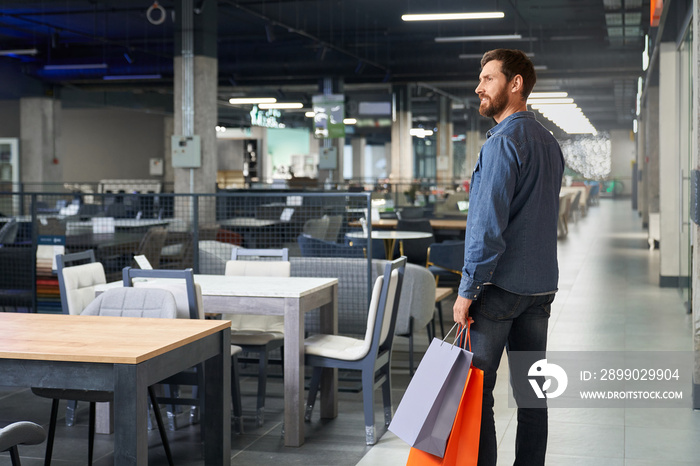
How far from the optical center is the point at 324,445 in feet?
13.0

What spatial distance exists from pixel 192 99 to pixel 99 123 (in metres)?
15.6

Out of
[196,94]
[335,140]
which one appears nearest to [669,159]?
[196,94]

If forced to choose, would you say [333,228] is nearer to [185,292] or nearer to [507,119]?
[185,292]

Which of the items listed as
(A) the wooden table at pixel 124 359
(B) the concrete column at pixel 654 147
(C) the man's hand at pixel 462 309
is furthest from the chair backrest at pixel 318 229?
(B) the concrete column at pixel 654 147

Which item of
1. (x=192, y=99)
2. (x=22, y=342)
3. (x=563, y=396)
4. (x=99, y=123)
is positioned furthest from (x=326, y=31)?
(x=22, y=342)

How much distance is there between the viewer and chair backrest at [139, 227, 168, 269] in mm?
7074

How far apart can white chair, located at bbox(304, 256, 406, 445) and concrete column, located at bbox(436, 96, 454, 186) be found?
2061cm

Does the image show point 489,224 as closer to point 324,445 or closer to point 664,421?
point 324,445

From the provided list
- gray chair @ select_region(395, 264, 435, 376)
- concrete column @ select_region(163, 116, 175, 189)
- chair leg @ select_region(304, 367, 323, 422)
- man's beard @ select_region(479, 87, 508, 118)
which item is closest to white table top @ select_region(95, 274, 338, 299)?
chair leg @ select_region(304, 367, 323, 422)

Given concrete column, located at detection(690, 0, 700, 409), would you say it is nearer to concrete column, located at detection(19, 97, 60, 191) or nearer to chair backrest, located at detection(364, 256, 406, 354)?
chair backrest, located at detection(364, 256, 406, 354)

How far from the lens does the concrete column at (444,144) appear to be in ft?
81.6

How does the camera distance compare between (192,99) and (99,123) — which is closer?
(192,99)

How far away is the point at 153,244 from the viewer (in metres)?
7.22

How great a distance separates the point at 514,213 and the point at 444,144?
23.3m
